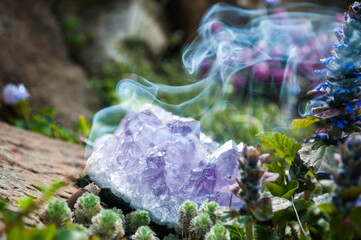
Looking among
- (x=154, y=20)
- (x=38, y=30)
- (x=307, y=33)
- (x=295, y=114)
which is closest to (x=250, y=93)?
(x=295, y=114)

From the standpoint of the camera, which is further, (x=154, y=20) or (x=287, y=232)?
(x=154, y=20)

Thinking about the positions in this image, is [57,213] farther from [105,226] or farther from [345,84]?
[345,84]

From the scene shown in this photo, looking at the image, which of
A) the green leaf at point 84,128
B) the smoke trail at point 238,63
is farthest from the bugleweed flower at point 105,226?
the green leaf at point 84,128

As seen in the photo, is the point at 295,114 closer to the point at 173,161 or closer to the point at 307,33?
the point at 307,33

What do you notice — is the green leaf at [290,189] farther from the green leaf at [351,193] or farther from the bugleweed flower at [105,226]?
the bugleweed flower at [105,226]

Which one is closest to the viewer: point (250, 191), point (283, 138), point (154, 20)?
point (250, 191)

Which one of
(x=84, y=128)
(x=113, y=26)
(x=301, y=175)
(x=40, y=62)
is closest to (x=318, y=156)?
(x=301, y=175)

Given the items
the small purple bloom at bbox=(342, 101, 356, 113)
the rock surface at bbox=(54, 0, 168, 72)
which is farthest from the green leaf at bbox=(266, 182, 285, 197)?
the rock surface at bbox=(54, 0, 168, 72)
